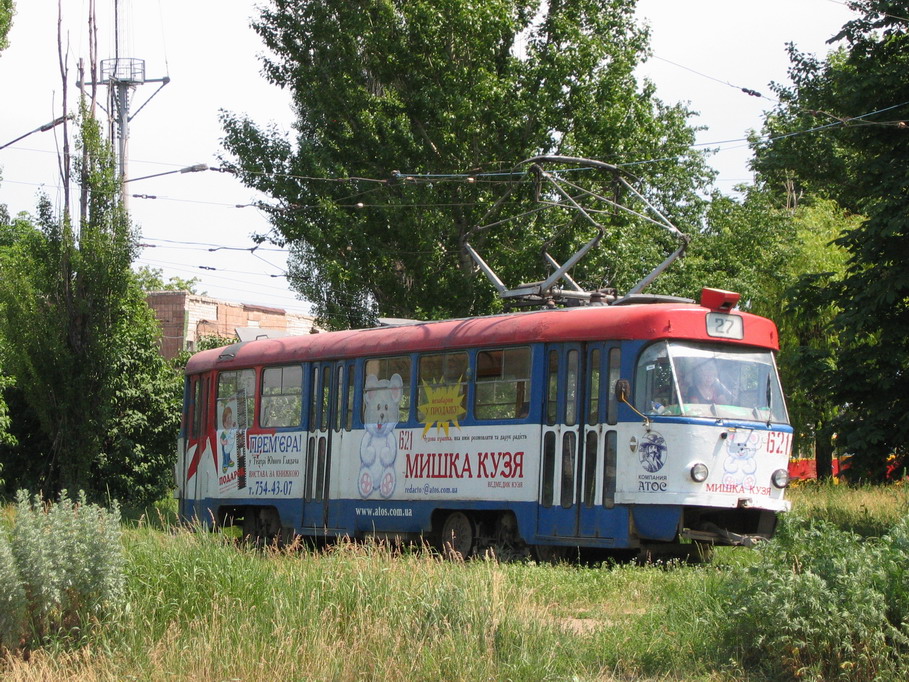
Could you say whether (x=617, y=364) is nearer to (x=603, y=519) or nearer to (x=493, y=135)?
(x=603, y=519)

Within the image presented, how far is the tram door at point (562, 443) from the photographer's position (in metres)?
13.7

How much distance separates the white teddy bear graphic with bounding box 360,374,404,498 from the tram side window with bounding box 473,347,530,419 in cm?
153

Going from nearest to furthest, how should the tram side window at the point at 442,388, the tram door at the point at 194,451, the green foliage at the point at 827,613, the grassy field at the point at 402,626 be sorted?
the green foliage at the point at 827,613
the grassy field at the point at 402,626
the tram side window at the point at 442,388
the tram door at the point at 194,451

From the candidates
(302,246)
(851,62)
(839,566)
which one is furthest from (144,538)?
(302,246)

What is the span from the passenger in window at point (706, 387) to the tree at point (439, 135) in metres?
11.6

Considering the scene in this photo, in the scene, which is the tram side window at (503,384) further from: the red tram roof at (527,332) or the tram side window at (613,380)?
the tram side window at (613,380)

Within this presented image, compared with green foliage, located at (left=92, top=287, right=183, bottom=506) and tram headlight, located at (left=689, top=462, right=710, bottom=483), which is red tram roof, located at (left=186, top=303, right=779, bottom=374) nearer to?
tram headlight, located at (left=689, top=462, right=710, bottom=483)

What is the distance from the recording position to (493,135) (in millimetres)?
25750

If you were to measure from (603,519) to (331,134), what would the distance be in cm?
1552

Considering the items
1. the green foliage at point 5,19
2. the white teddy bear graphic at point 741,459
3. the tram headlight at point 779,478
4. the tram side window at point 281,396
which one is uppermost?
the green foliage at point 5,19

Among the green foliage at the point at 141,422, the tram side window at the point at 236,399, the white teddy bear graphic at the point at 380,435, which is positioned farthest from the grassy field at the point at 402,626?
the green foliage at the point at 141,422

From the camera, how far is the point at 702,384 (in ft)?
43.8

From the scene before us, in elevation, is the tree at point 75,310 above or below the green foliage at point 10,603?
above

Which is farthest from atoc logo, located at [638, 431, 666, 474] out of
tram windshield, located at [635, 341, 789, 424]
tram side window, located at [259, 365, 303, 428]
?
tram side window, located at [259, 365, 303, 428]
